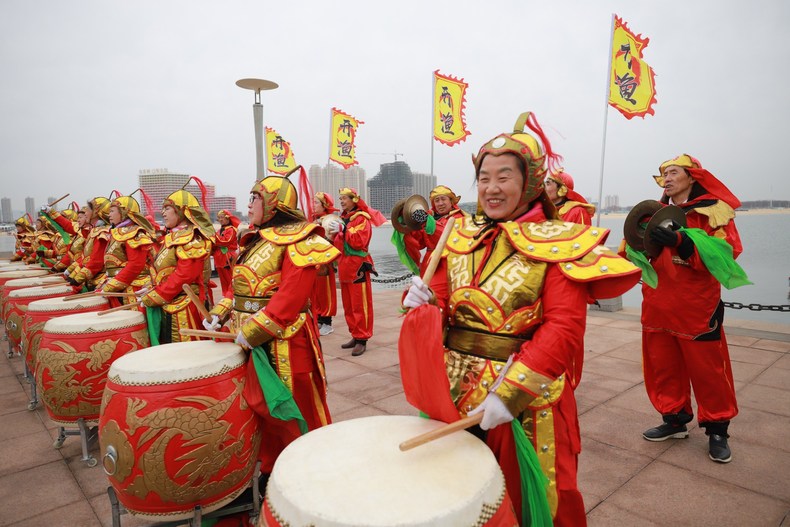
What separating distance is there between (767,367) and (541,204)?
A: 4.70 meters

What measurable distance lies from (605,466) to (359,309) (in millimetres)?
3863

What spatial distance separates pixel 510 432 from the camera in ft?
5.51

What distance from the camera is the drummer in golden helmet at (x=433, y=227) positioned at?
560 centimetres

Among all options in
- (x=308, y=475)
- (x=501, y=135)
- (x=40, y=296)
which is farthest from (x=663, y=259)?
(x=40, y=296)

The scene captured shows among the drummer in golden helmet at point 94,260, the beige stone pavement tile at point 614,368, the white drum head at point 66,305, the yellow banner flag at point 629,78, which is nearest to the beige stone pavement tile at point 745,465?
the beige stone pavement tile at point 614,368

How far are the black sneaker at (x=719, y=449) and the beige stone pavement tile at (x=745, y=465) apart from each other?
3 cm

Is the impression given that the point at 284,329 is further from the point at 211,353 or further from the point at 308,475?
the point at 308,475

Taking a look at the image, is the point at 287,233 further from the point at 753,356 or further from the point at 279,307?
the point at 753,356

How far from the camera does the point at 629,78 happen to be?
22.5 feet

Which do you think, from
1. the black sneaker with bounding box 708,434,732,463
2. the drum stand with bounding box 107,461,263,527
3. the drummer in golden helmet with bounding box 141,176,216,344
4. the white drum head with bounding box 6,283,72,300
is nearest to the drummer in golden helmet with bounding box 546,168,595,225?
the black sneaker with bounding box 708,434,732,463

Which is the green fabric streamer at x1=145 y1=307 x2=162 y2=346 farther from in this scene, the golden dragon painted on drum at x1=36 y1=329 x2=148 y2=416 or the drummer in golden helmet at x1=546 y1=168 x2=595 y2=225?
the drummer in golden helmet at x1=546 y1=168 x2=595 y2=225

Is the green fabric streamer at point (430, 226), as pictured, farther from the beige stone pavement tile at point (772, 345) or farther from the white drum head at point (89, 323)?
the beige stone pavement tile at point (772, 345)

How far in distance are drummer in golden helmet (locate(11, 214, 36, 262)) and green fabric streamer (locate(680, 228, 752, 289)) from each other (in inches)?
570

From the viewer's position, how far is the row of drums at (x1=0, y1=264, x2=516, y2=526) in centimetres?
113
